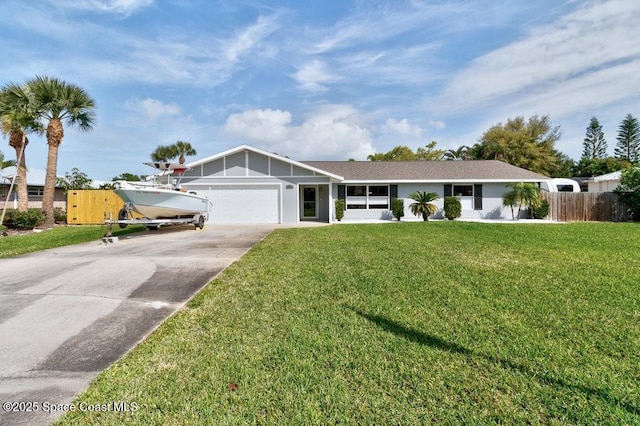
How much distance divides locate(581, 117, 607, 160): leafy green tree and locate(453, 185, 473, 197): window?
4983 centimetres

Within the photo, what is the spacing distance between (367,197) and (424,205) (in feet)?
11.4

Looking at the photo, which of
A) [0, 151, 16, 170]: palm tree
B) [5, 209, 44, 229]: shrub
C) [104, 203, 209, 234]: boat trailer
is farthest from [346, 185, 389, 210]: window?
[0, 151, 16, 170]: palm tree

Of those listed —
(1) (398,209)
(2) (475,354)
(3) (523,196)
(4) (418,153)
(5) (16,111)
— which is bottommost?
(2) (475,354)

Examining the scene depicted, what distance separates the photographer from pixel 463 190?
1889 cm

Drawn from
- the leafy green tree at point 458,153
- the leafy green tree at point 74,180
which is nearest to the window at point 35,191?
the leafy green tree at point 74,180

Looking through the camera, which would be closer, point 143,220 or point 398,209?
point 143,220

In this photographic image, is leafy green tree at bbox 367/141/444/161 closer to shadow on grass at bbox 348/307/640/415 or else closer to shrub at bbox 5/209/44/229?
shrub at bbox 5/209/44/229

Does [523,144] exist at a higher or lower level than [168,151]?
higher

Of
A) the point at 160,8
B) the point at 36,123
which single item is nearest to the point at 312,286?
the point at 160,8

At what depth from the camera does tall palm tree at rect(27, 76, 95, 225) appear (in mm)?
15703

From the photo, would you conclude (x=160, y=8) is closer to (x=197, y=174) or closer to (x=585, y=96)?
(x=197, y=174)

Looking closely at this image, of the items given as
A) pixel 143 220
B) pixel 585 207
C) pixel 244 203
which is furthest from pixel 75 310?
pixel 585 207

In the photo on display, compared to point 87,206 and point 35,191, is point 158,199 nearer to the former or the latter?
point 87,206

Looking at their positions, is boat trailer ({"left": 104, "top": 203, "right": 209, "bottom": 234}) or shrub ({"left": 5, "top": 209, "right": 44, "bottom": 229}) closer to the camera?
boat trailer ({"left": 104, "top": 203, "right": 209, "bottom": 234})
